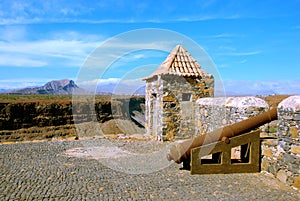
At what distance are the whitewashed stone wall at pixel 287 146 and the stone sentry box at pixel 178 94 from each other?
5343 millimetres

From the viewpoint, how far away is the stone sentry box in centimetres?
1111

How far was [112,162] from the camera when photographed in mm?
7574

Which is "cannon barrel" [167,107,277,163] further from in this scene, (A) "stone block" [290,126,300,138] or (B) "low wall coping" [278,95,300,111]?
(A) "stone block" [290,126,300,138]

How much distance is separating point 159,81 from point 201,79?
1.86 meters

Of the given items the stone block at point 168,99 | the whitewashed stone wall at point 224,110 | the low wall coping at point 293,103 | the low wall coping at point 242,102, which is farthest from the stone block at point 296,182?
the stone block at point 168,99

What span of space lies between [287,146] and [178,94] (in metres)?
6.07

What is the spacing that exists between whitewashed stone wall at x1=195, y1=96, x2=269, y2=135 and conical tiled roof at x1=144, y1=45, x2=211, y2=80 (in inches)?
50.4

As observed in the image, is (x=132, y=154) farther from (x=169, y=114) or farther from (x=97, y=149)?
(x=169, y=114)

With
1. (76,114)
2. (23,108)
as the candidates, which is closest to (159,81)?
(76,114)

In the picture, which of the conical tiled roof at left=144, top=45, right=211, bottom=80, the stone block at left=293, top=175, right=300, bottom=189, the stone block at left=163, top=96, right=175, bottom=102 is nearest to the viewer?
the stone block at left=293, top=175, right=300, bottom=189

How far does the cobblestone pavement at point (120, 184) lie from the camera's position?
196 inches

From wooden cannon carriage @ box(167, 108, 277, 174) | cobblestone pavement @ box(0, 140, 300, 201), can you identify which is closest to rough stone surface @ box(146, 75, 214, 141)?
cobblestone pavement @ box(0, 140, 300, 201)

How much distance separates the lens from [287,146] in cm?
565

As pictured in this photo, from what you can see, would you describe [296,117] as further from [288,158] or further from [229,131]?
[229,131]
